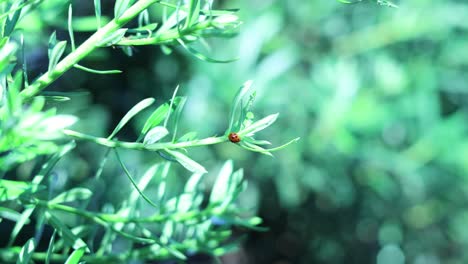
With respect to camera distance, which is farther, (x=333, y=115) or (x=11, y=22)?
(x=333, y=115)

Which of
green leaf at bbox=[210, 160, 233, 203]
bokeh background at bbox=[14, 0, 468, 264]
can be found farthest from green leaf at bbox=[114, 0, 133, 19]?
bokeh background at bbox=[14, 0, 468, 264]

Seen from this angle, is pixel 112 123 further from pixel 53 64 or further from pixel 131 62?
pixel 53 64

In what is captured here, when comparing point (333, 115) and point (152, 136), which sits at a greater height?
point (152, 136)

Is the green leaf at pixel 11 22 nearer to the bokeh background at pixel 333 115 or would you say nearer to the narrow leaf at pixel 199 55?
the narrow leaf at pixel 199 55

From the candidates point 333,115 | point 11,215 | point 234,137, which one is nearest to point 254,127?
point 234,137

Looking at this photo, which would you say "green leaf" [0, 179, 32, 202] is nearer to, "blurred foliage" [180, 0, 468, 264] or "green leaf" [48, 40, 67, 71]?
"green leaf" [48, 40, 67, 71]

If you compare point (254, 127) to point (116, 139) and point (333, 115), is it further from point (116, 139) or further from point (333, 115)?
point (333, 115)

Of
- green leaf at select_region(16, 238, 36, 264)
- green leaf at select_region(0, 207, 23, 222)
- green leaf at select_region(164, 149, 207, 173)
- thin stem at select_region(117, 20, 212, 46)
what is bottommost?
green leaf at select_region(0, 207, 23, 222)

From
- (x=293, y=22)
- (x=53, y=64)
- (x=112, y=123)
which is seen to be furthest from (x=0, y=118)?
(x=293, y=22)

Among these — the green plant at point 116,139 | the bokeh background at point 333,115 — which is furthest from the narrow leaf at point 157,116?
the bokeh background at point 333,115
